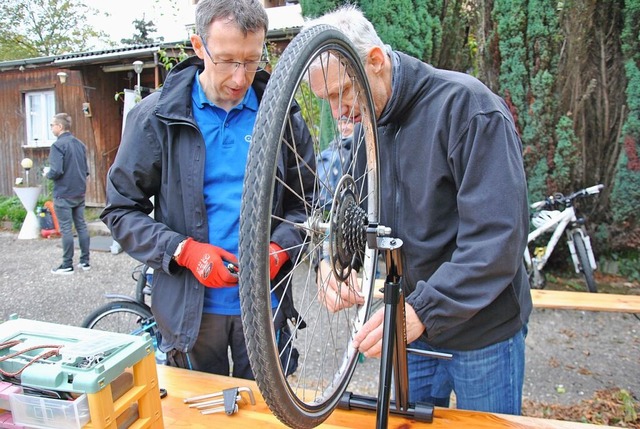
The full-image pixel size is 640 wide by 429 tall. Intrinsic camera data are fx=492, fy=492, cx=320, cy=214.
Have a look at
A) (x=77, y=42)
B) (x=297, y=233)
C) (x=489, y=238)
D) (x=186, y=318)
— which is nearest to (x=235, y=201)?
(x=297, y=233)

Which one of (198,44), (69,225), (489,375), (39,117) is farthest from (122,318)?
(39,117)

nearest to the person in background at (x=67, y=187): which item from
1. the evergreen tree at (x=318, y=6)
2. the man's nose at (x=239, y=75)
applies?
the evergreen tree at (x=318, y=6)

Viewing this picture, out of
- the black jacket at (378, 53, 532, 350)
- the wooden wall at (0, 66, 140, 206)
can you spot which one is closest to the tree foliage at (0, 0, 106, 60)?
the wooden wall at (0, 66, 140, 206)

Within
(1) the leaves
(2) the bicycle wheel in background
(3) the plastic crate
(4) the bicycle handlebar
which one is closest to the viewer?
(3) the plastic crate

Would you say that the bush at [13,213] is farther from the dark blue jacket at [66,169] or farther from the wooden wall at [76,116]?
the dark blue jacket at [66,169]

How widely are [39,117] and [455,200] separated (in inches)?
521

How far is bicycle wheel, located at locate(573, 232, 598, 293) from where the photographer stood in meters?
4.71

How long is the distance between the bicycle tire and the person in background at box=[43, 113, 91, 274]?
12.1 ft

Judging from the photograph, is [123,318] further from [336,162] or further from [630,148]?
[630,148]

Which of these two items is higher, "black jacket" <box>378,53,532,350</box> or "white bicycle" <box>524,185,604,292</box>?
"black jacket" <box>378,53,532,350</box>

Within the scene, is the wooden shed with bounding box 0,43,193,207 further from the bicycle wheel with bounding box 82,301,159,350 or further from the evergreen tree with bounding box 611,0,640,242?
the evergreen tree with bounding box 611,0,640,242

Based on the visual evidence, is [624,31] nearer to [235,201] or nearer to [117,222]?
[235,201]

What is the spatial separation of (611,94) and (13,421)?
567 centimetres

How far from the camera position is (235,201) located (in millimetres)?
1619
